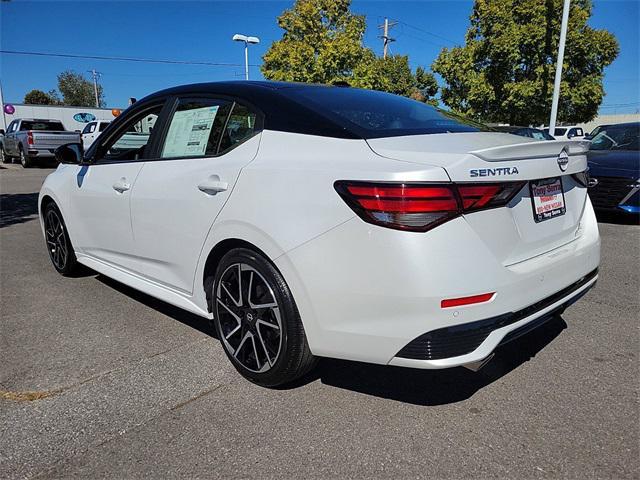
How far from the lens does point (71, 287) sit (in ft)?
14.4

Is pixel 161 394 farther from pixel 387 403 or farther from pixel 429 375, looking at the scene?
pixel 429 375

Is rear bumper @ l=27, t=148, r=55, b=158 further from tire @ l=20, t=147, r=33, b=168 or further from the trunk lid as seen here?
the trunk lid

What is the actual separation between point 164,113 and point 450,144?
6.62 ft

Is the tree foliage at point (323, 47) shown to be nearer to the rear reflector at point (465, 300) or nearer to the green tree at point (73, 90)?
the rear reflector at point (465, 300)

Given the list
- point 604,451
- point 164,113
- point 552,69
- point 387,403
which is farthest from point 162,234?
point 552,69

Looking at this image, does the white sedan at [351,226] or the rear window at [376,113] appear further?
the rear window at [376,113]

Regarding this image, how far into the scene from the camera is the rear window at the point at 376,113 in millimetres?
2377

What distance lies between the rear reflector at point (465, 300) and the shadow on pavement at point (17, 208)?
7742 millimetres

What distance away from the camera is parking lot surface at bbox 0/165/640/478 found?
2.02 meters

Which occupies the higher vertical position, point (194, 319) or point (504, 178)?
point (504, 178)

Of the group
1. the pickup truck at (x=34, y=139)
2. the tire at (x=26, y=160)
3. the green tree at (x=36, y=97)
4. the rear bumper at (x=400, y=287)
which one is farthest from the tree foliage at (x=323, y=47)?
the green tree at (x=36, y=97)

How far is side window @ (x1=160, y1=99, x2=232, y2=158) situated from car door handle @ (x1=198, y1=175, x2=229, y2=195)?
0.22 m

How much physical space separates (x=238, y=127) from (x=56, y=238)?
9.36ft

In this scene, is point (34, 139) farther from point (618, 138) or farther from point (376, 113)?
point (376, 113)
